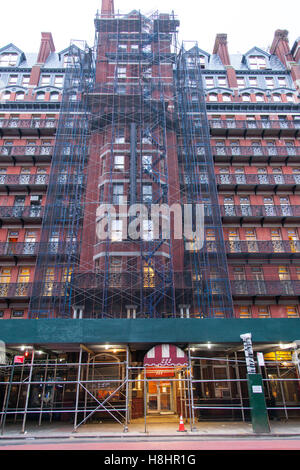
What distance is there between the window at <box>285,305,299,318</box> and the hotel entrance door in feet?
33.5

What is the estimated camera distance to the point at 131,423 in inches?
715

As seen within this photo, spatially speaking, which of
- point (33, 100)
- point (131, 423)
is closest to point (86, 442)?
point (131, 423)

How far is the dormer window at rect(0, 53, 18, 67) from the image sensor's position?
38.6 metres

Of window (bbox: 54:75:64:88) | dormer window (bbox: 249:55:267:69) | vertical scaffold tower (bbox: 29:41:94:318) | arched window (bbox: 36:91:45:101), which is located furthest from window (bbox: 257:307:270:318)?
window (bbox: 54:75:64:88)

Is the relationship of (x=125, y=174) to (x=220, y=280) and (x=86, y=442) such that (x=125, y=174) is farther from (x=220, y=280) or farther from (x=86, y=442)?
(x=86, y=442)

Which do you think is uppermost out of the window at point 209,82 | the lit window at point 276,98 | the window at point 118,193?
the window at point 209,82

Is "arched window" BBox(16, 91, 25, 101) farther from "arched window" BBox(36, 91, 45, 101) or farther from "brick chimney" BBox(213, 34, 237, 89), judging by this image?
"brick chimney" BBox(213, 34, 237, 89)

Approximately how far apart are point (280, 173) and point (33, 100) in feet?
84.1

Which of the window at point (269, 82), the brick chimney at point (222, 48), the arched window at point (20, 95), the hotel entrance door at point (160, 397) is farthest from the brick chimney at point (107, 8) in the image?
the hotel entrance door at point (160, 397)

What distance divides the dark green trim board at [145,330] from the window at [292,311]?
327 inches

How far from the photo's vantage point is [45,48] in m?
39.6

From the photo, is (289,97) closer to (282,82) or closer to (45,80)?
(282,82)

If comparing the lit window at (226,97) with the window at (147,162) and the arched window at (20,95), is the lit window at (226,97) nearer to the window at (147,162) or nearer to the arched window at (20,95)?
the window at (147,162)

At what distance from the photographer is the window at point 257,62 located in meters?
39.4
